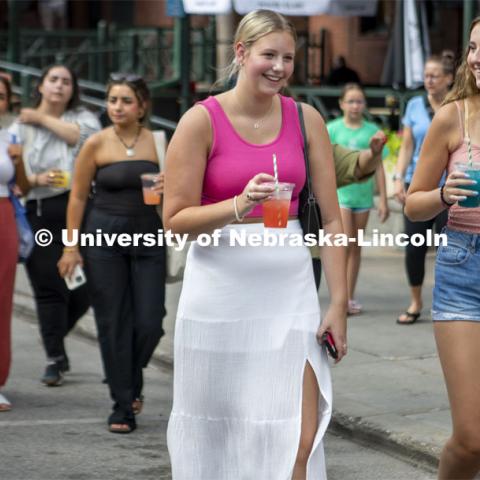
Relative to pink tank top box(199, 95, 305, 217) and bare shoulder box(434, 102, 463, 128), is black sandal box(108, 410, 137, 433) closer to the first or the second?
pink tank top box(199, 95, 305, 217)

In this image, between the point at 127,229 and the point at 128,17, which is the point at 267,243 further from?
the point at 128,17

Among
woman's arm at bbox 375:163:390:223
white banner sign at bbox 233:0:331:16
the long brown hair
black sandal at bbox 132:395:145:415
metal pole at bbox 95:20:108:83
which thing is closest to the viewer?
the long brown hair

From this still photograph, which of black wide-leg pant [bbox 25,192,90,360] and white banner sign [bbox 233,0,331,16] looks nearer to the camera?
black wide-leg pant [bbox 25,192,90,360]

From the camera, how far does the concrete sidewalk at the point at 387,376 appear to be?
7.22m

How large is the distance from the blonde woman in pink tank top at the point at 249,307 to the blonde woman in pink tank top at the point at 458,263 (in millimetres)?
400

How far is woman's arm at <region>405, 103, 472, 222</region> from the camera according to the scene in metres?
5.01

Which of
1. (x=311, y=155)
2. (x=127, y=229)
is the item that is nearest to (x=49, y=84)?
(x=127, y=229)

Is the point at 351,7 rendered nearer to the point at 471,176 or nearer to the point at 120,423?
the point at 120,423

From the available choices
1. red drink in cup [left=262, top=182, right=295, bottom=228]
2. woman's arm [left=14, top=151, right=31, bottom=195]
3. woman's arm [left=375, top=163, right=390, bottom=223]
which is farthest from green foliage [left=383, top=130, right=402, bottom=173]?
red drink in cup [left=262, top=182, right=295, bottom=228]

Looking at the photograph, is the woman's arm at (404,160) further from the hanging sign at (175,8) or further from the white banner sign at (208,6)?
the hanging sign at (175,8)

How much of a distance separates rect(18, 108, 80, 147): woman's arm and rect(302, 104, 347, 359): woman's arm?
396 cm

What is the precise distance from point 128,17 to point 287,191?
82.7 feet

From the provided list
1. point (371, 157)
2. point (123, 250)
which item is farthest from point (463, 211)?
point (123, 250)

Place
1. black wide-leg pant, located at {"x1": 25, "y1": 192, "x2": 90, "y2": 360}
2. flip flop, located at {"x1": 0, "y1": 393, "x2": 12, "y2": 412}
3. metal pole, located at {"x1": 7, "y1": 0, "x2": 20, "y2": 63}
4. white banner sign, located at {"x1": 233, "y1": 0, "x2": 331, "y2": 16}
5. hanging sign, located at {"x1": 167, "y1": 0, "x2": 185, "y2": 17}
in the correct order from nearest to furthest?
flip flop, located at {"x1": 0, "y1": 393, "x2": 12, "y2": 412} < black wide-leg pant, located at {"x1": 25, "y1": 192, "x2": 90, "y2": 360} < white banner sign, located at {"x1": 233, "y1": 0, "x2": 331, "y2": 16} < hanging sign, located at {"x1": 167, "y1": 0, "x2": 185, "y2": 17} < metal pole, located at {"x1": 7, "y1": 0, "x2": 20, "y2": 63}
